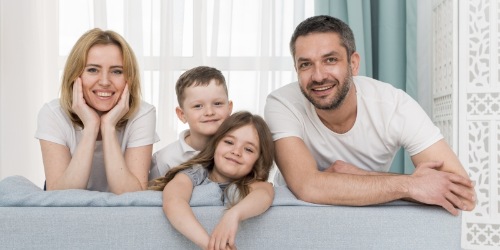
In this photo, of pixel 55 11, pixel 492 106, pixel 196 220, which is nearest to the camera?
pixel 196 220

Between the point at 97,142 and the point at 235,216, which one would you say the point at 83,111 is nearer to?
the point at 97,142

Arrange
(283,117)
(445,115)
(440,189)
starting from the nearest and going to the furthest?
(440,189) < (283,117) < (445,115)

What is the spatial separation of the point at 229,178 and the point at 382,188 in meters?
0.51

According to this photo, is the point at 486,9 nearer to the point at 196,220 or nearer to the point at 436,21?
the point at 436,21

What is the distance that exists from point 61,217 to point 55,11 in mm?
2423

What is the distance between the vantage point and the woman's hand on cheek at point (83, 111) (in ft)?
6.15

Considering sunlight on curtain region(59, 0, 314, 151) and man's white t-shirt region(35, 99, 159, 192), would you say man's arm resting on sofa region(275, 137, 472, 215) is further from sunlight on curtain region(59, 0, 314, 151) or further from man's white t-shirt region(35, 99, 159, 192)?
sunlight on curtain region(59, 0, 314, 151)

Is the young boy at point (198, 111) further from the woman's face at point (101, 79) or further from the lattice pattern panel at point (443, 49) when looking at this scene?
the lattice pattern panel at point (443, 49)

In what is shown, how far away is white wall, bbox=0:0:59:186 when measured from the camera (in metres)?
3.45

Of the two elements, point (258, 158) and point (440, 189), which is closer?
point (440, 189)

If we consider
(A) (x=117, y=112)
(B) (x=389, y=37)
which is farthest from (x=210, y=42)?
(A) (x=117, y=112)

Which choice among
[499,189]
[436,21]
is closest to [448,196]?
[499,189]

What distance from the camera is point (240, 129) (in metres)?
1.80

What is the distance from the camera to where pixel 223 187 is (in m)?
1.69
